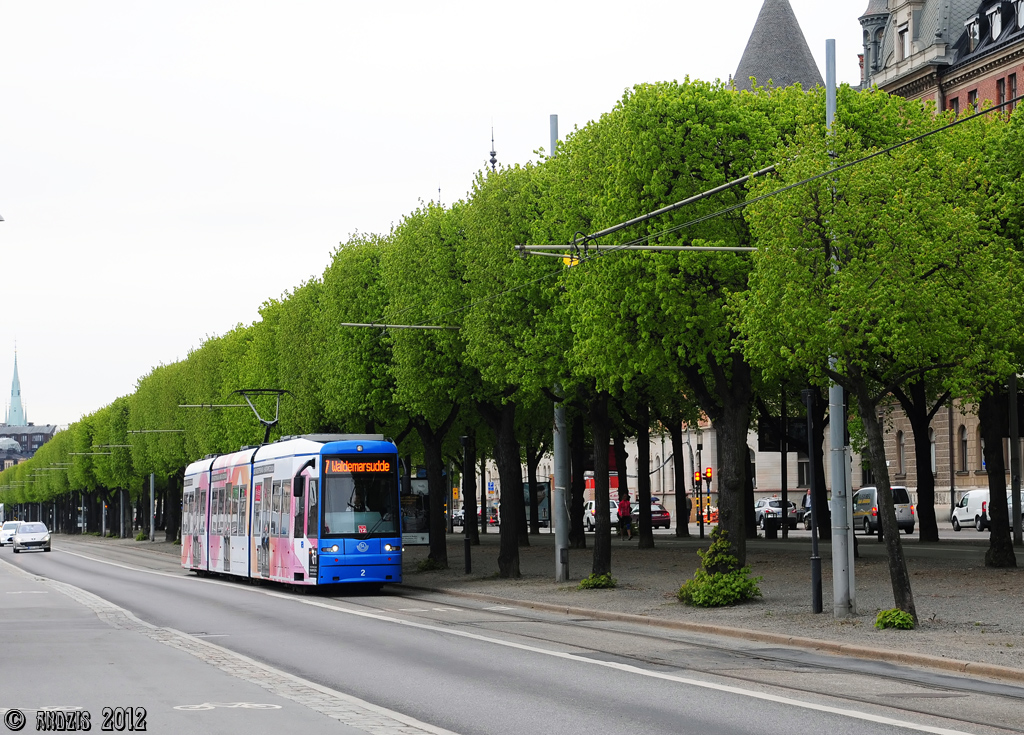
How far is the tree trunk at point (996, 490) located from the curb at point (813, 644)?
34.1 ft

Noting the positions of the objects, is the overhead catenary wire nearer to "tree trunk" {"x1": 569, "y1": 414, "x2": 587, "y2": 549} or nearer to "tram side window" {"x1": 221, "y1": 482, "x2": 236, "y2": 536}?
"tram side window" {"x1": 221, "y1": 482, "x2": 236, "y2": 536}

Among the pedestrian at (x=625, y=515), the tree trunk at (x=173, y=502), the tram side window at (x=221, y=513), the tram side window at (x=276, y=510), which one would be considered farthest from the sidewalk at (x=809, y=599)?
the tree trunk at (x=173, y=502)

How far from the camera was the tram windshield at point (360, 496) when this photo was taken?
3158 cm

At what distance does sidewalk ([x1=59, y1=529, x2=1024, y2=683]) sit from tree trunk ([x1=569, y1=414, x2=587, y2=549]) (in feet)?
14.6

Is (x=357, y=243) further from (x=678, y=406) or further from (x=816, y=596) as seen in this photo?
(x=816, y=596)

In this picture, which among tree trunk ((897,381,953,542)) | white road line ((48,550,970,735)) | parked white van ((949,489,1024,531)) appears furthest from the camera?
parked white van ((949,489,1024,531))

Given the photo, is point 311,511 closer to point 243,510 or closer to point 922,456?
point 243,510

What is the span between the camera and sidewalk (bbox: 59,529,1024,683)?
57.4 feet

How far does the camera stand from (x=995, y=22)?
6469cm

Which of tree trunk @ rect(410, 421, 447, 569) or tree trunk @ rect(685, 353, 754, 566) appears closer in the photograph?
tree trunk @ rect(685, 353, 754, 566)

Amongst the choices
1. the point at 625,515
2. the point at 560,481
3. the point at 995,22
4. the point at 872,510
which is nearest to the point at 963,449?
the point at 872,510

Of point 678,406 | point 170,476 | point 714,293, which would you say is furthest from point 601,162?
point 170,476

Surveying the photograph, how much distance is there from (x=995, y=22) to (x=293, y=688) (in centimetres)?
5935

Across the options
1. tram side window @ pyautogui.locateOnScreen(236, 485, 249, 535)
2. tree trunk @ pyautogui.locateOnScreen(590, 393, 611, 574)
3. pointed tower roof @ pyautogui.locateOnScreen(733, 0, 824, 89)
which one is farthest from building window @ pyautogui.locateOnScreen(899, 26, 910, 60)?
tree trunk @ pyautogui.locateOnScreen(590, 393, 611, 574)
